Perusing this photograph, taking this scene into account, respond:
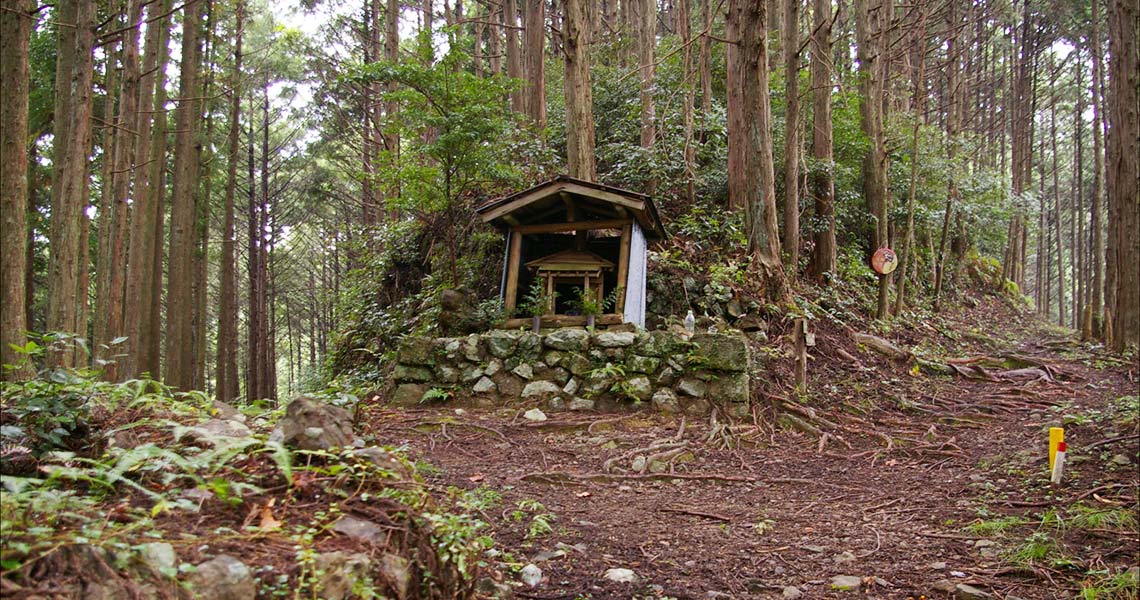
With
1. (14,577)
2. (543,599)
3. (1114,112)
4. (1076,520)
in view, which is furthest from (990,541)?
(1114,112)

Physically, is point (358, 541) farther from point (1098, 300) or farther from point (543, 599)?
point (1098, 300)

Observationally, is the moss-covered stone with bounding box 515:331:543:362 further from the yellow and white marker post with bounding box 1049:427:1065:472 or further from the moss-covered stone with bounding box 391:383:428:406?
the yellow and white marker post with bounding box 1049:427:1065:472

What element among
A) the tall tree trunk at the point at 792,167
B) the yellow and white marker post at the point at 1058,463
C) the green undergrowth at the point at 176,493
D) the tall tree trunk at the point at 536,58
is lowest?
the yellow and white marker post at the point at 1058,463

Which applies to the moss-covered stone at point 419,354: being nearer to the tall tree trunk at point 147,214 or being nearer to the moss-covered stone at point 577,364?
the moss-covered stone at point 577,364

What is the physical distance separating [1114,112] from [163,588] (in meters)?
11.8

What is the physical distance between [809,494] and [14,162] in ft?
25.8

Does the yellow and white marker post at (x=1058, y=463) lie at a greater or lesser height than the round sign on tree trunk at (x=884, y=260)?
lesser

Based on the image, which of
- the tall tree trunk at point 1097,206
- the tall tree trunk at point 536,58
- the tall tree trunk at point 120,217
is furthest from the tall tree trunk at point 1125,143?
the tall tree trunk at point 120,217

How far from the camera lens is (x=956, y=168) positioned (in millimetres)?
17047

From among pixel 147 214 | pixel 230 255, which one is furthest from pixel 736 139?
pixel 230 255

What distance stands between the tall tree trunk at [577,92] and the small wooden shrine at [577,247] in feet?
3.87

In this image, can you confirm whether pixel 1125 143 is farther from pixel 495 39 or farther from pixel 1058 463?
pixel 495 39

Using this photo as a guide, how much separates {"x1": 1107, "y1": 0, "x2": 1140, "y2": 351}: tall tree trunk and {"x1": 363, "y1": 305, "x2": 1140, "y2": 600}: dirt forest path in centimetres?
178

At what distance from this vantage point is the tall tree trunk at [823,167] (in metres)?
13.4
